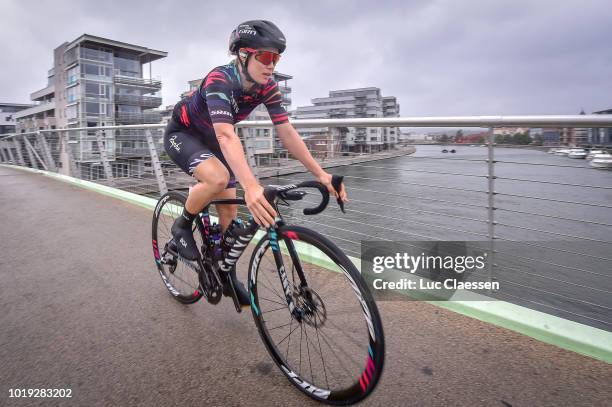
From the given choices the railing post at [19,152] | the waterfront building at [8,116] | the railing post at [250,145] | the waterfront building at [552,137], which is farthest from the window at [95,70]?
the waterfront building at [552,137]

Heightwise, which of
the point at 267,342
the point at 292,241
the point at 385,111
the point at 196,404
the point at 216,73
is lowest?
the point at 196,404

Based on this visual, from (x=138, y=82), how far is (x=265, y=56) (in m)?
59.7

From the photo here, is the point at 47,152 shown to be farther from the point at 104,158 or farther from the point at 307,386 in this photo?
the point at 307,386

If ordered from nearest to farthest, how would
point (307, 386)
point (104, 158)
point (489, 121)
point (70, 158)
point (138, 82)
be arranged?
1. point (307, 386)
2. point (489, 121)
3. point (104, 158)
4. point (70, 158)
5. point (138, 82)

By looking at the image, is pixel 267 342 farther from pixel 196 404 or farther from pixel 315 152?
pixel 315 152

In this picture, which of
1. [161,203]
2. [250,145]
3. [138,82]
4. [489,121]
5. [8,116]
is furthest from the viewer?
[8,116]

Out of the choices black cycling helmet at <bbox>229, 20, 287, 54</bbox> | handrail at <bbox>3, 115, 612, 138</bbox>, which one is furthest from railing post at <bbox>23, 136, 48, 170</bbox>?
black cycling helmet at <bbox>229, 20, 287, 54</bbox>

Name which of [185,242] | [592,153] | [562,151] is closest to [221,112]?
[185,242]

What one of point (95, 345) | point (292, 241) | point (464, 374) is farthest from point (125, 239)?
point (464, 374)

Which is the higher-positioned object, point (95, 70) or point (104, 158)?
point (95, 70)

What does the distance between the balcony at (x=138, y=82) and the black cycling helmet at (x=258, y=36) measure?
58.1m

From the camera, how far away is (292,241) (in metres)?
1.78

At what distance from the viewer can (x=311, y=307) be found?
1.87 meters

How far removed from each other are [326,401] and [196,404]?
23.9 inches
